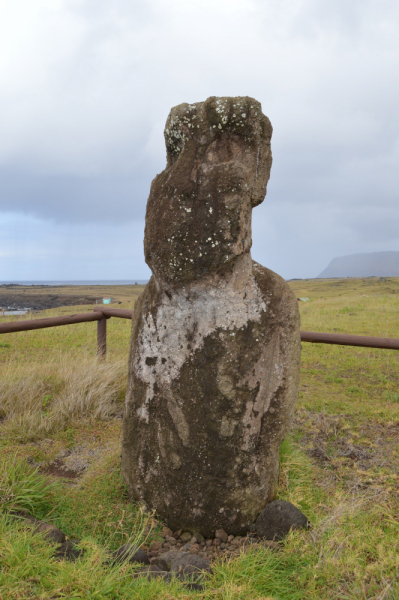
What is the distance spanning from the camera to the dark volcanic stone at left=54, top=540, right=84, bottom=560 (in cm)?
259

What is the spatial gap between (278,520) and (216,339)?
4.21ft

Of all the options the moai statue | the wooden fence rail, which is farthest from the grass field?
the wooden fence rail

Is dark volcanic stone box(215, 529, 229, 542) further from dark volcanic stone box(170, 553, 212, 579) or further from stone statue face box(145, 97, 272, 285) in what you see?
stone statue face box(145, 97, 272, 285)

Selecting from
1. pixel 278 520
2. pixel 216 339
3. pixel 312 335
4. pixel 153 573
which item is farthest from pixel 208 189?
pixel 312 335

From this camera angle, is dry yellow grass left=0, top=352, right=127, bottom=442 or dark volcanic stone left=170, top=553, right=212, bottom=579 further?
dry yellow grass left=0, top=352, right=127, bottom=442

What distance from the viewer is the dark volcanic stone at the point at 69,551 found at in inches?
102

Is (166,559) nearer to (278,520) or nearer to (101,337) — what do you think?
(278,520)

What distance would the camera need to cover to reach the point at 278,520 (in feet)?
9.76

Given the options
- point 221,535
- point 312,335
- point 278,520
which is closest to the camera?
point 278,520

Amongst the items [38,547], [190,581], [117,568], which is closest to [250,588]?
[190,581]

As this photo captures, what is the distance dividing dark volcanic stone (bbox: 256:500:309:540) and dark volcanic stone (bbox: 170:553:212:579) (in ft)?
1.60

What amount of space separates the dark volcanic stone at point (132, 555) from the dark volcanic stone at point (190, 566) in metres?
0.21

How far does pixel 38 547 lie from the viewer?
254 cm

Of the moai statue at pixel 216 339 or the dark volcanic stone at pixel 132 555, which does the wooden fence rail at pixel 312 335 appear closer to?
the moai statue at pixel 216 339
